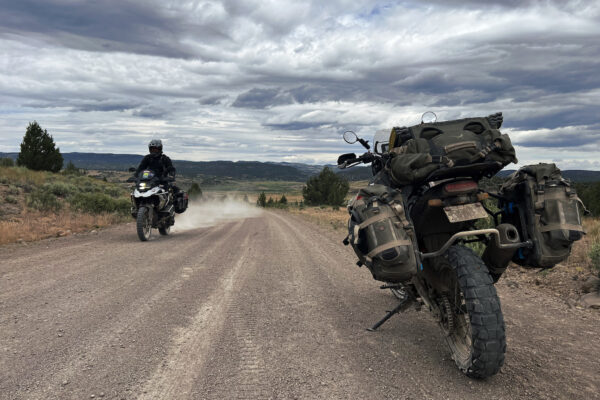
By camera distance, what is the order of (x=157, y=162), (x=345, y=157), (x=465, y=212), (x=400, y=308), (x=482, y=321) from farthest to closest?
(x=157, y=162) < (x=345, y=157) < (x=400, y=308) < (x=465, y=212) < (x=482, y=321)

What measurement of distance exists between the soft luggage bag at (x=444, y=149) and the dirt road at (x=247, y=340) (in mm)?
1719

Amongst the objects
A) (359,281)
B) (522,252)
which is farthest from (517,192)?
(359,281)

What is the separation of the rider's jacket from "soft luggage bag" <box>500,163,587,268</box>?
11.4 m

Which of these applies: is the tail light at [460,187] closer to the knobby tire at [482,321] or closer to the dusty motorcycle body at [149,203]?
the knobby tire at [482,321]

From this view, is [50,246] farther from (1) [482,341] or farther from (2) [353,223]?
(1) [482,341]

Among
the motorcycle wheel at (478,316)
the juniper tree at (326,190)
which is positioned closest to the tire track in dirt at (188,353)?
the motorcycle wheel at (478,316)

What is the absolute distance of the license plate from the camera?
3507 millimetres

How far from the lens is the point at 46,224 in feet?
43.3

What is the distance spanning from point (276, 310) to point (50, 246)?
7.52 meters

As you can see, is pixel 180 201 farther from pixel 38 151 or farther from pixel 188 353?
pixel 38 151

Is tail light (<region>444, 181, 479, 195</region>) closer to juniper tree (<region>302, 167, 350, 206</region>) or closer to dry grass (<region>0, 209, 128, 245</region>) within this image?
dry grass (<region>0, 209, 128, 245</region>)

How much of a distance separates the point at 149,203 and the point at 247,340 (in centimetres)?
952

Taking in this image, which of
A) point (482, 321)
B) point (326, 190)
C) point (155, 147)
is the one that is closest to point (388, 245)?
point (482, 321)

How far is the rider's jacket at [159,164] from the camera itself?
13.1 m
